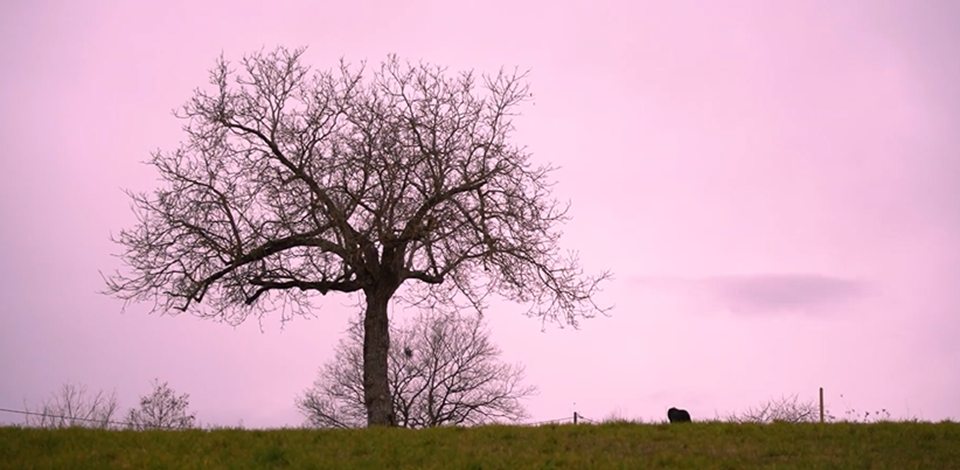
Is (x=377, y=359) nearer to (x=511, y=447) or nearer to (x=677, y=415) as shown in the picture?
(x=677, y=415)

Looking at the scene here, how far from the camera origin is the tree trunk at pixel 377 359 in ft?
80.0

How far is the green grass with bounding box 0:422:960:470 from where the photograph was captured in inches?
612

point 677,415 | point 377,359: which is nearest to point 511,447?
point 677,415

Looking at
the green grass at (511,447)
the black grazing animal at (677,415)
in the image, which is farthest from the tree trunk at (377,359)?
the black grazing animal at (677,415)

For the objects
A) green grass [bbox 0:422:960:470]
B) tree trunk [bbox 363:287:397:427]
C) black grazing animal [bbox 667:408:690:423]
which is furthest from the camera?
tree trunk [bbox 363:287:397:427]

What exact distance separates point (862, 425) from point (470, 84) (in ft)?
41.4

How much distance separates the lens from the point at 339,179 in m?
24.5

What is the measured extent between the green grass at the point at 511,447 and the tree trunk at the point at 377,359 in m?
5.78

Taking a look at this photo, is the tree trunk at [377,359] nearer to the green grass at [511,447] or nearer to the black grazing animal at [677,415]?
the green grass at [511,447]

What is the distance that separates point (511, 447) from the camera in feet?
55.3

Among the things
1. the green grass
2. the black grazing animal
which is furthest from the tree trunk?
the black grazing animal

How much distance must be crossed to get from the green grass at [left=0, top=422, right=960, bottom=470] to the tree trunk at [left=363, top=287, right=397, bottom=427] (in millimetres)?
5777

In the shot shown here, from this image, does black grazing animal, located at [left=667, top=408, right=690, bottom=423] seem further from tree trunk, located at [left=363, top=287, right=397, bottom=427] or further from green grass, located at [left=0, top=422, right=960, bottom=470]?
tree trunk, located at [left=363, top=287, right=397, bottom=427]

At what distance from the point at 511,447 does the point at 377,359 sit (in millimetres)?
8343
